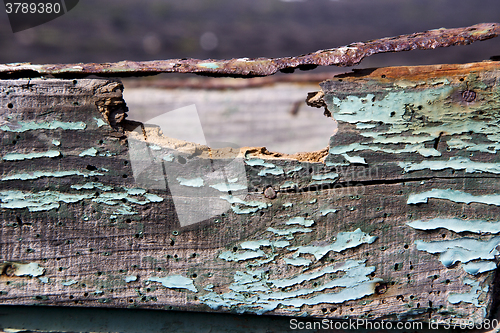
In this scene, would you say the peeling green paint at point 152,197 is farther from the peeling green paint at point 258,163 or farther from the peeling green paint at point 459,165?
the peeling green paint at point 459,165

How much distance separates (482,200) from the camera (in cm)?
82

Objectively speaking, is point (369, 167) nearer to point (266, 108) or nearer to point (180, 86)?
point (266, 108)

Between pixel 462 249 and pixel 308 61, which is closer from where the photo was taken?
pixel 308 61

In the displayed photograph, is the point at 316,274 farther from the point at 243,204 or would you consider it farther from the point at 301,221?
the point at 243,204

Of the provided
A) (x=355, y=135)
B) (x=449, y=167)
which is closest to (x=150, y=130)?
(x=355, y=135)

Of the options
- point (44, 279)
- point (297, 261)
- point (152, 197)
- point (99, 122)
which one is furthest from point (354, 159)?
point (44, 279)

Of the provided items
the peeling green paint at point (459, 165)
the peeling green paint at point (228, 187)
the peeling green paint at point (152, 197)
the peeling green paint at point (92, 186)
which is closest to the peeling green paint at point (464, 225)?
the peeling green paint at point (459, 165)

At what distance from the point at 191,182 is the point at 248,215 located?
171 mm

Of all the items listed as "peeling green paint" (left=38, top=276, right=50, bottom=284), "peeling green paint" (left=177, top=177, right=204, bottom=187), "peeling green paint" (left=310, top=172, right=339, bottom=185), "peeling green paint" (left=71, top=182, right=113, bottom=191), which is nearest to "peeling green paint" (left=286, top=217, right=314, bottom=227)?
"peeling green paint" (left=310, top=172, right=339, bottom=185)

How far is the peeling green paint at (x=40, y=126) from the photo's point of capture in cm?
81

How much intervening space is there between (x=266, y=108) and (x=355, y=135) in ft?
3.67

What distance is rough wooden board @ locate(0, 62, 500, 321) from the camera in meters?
0.79

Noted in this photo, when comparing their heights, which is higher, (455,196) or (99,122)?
(99,122)

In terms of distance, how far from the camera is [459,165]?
0.80 meters
